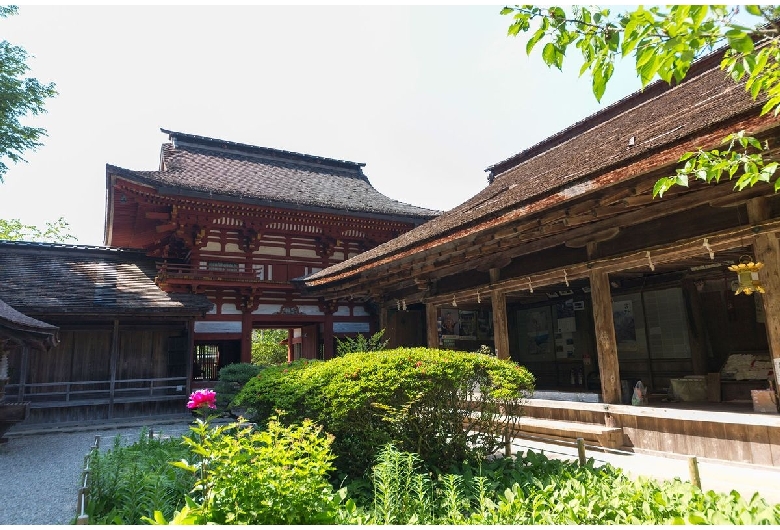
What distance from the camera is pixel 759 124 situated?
4293 millimetres

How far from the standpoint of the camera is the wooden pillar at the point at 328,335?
14.9 metres

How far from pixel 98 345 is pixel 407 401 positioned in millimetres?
11049

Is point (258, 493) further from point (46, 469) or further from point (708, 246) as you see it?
point (46, 469)

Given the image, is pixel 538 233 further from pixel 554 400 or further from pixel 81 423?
pixel 81 423

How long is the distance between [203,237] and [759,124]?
13026 millimetres

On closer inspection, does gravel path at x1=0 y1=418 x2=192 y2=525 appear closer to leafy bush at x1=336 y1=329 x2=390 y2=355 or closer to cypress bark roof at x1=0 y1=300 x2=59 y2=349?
cypress bark roof at x1=0 y1=300 x2=59 y2=349

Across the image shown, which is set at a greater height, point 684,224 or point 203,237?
point 203,237

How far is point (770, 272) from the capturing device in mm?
5281

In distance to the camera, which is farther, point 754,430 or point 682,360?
point 682,360

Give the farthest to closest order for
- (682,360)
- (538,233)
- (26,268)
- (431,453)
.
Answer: (26,268) < (682,360) < (538,233) < (431,453)

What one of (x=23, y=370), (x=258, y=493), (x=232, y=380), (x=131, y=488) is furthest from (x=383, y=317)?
(x=258, y=493)

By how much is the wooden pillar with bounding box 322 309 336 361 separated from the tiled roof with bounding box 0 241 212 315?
3.86m

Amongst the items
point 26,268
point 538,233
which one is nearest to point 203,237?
point 26,268

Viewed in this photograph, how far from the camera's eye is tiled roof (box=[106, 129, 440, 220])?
14.4 metres
